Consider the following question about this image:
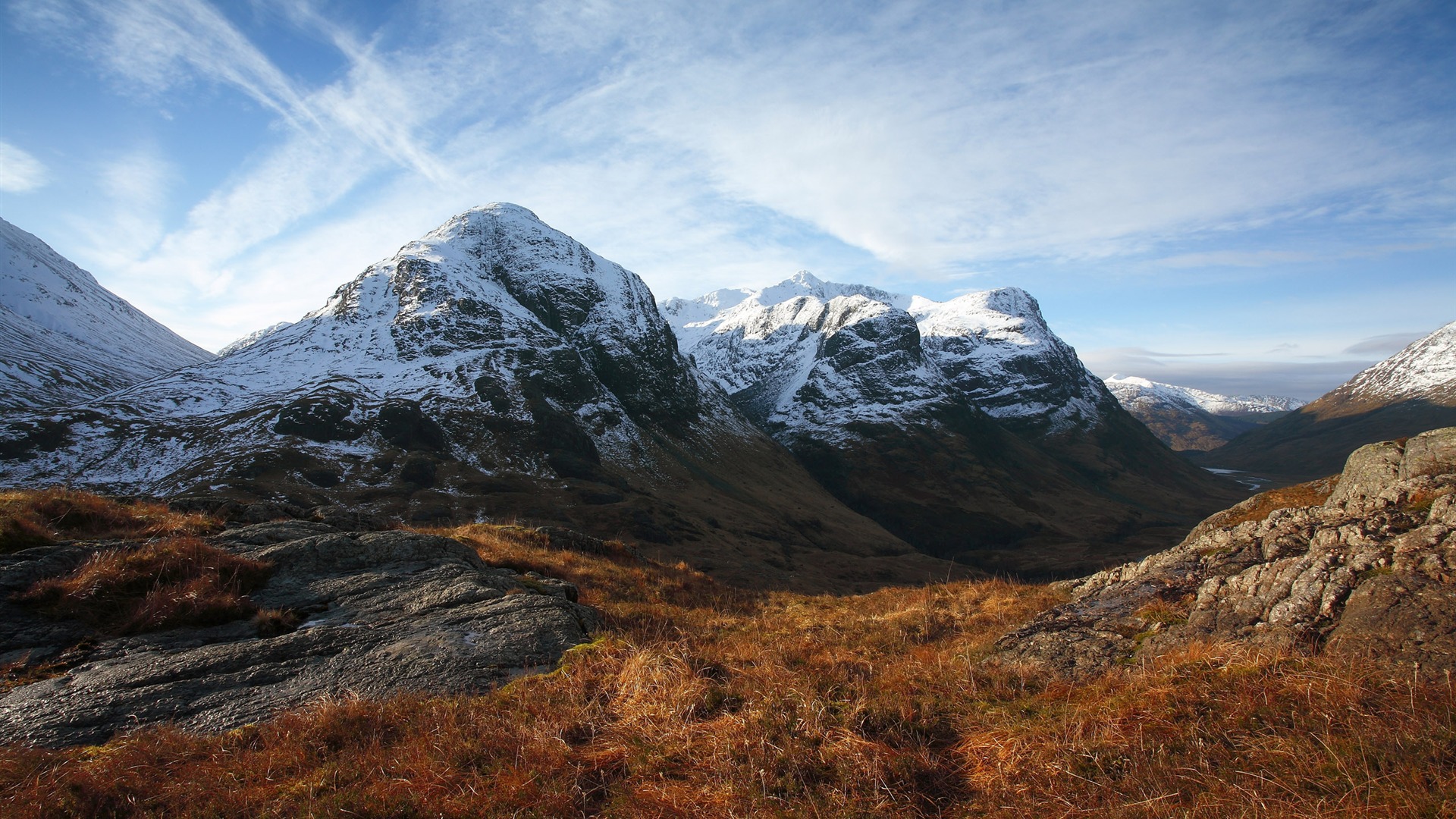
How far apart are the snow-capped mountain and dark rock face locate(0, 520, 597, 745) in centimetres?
12061

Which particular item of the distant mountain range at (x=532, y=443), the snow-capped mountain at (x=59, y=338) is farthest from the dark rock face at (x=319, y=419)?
the snow-capped mountain at (x=59, y=338)

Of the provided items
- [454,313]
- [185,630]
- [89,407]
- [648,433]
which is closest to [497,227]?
[454,313]

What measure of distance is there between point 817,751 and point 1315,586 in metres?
6.45

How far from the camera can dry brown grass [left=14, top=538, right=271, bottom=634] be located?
7867 mm

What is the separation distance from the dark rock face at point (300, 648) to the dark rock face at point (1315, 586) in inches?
274

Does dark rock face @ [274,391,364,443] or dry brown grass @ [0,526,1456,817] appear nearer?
dry brown grass @ [0,526,1456,817]

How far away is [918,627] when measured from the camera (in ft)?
37.2

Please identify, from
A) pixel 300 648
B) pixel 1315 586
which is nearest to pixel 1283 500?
pixel 1315 586

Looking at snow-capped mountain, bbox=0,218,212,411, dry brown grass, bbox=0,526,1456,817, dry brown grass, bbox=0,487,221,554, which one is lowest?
dry brown grass, bbox=0,526,1456,817

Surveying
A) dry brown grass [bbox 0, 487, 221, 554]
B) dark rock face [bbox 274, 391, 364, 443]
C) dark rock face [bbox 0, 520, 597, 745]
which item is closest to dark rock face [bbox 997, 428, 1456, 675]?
dark rock face [bbox 0, 520, 597, 745]

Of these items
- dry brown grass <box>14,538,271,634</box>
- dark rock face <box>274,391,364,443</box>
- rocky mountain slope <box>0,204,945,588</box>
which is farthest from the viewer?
dark rock face <box>274,391,364,443</box>

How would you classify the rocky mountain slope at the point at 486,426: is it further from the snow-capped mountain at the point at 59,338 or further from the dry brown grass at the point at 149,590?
the dry brown grass at the point at 149,590

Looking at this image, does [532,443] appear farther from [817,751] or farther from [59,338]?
[59,338]

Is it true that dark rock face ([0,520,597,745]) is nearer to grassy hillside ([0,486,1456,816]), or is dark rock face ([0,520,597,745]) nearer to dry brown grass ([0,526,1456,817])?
grassy hillside ([0,486,1456,816])
